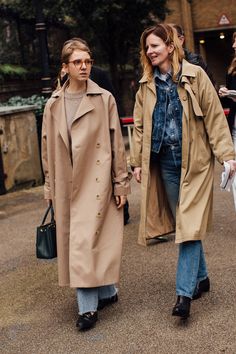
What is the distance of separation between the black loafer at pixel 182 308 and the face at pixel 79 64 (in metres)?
1.54

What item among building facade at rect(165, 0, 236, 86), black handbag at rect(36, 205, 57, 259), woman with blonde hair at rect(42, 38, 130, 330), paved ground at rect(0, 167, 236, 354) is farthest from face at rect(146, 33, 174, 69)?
building facade at rect(165, 0, 236, 86)

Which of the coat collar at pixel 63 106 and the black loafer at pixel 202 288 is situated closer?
the coat collar at pixel 63 106

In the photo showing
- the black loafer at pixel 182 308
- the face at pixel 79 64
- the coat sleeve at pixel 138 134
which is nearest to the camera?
the black loafer at pixel 182 308

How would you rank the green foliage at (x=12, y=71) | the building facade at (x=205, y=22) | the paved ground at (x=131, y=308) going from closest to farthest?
1. the paved ground at (x=131, y=308)
2. the green foliage at (x=12, y=71)
3. the building facade at (x=205, y=22)

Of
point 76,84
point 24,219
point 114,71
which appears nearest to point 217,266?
point 76,84

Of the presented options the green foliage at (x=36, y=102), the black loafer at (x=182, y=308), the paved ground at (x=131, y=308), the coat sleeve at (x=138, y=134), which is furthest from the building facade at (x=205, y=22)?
the black loafer at (x=182, y=308)

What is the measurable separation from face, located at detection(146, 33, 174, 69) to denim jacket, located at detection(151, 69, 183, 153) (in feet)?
0.28

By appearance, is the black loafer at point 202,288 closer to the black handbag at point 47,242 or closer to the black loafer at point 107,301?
the black loafer at point 107,301

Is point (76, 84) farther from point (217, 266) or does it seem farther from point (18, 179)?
point (18, 179)

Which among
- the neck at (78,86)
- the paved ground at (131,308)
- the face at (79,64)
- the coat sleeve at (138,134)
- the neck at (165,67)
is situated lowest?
the paved ground at (131,308)

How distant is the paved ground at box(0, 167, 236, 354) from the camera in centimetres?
386

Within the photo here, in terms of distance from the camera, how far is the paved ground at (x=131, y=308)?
3863 mm

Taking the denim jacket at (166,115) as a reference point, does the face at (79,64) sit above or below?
above

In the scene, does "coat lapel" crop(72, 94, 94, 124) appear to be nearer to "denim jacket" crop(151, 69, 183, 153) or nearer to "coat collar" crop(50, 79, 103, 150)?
"coat collar" crop(50, 79, 103, 150)
